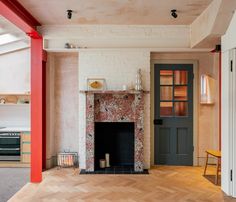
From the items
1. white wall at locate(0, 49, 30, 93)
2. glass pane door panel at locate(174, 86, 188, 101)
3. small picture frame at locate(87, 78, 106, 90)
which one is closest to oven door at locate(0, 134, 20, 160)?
white wall at locate(0, 49, 30, 93)

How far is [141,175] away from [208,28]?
283cm

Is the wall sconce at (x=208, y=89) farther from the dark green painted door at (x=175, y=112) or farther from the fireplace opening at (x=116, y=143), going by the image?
the fireplace opening at (x=116, y=143)

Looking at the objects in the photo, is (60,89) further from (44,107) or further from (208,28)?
(208,28)

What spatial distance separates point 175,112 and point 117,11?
256cm

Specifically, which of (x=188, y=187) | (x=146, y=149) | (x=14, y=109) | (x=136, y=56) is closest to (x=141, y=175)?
(x=146, y=149)

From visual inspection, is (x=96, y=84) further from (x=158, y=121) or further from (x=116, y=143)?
(x=158, y=121)

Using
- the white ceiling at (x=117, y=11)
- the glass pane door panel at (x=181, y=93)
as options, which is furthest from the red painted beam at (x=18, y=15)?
the glass pane door panel at (x=181, y=93)

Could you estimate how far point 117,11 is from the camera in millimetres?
4301

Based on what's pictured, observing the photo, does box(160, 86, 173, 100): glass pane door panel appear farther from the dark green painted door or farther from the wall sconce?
the wall sconce

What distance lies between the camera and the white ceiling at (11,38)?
5.15m

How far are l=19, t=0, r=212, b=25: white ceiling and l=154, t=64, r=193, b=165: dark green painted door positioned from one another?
1162 mm

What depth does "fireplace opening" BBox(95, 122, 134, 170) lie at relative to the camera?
560 centimetres

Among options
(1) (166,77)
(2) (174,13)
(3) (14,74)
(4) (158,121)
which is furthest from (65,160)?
(2) (174,13)

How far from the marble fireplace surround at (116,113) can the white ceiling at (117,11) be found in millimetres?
1381
